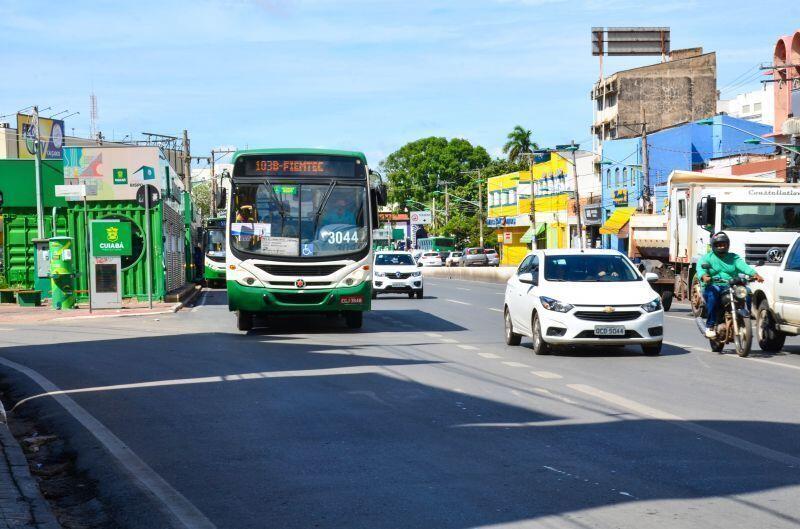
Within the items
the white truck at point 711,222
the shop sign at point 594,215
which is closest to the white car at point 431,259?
the shop sign at point 594,215

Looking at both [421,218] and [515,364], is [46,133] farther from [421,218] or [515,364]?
[515,364]

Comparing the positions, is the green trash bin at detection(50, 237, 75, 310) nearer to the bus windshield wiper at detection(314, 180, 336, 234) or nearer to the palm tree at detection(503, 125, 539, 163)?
the bus windshield wiper at detection(314, 180, 336, 234)

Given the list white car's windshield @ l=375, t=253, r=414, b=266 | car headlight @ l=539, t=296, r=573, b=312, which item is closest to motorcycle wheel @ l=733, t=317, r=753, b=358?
car headlight @ l=539, t=296, r=573, b=312

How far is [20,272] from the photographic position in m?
40.2

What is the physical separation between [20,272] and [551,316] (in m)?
28.1

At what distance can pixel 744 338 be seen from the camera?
53.1ft

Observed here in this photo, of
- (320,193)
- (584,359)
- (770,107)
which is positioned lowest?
(584,359)

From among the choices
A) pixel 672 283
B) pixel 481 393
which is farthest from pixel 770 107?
pixel 481 393

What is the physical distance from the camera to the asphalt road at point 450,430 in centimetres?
671

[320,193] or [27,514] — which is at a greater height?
[320,193]

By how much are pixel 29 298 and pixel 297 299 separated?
620 inches

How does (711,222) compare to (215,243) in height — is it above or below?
above

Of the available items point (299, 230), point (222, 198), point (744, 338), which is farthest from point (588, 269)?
point (222, 198)

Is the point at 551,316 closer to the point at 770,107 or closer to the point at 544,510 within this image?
the point at 544,510
